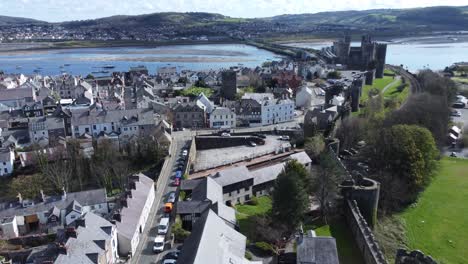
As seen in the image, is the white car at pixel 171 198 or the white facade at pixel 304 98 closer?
the white car at pixel 171 198

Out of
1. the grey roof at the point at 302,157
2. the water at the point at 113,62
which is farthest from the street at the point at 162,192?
the water at the point at 113,62

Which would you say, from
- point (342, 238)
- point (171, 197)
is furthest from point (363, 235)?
point (171, 197)

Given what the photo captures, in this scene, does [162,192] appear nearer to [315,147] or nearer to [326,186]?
[326,186]

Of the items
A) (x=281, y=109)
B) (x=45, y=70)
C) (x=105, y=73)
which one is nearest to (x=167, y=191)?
(x=281, y=109)

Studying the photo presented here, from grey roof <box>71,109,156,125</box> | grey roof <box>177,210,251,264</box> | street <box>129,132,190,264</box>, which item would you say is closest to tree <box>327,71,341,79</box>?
grey roof <box>71,109,156,125</box>

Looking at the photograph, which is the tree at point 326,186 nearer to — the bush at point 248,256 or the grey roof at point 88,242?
the bush at point 248,256

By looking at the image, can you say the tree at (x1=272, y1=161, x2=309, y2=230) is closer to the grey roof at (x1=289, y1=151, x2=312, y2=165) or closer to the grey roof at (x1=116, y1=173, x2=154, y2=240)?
the grey roof at (x1=116, y1=173, x2=154, y2=240)
